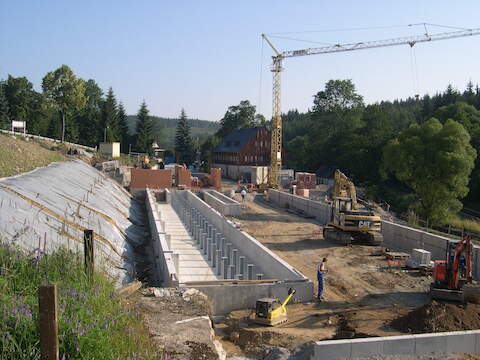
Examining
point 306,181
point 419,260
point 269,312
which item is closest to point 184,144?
point 306,181

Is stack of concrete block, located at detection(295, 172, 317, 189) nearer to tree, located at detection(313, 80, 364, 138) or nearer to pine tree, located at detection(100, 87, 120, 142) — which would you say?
tree, located at detection(313, 80, 364, 138)

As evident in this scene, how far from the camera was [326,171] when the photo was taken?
67000mm

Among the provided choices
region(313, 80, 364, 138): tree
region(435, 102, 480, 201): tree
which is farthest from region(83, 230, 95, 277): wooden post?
region(313, 80, 364, 138): tree

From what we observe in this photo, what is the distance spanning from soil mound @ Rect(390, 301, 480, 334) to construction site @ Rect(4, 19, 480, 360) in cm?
3

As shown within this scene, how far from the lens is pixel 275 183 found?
53781 millimetres

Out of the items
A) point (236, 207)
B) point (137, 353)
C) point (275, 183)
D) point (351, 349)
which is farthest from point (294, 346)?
point (275, 183)

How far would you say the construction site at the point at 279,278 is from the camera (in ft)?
30.3

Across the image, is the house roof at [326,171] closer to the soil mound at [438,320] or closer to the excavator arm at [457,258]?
the excavator arm at [457,258]

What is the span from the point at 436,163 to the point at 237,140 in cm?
4399

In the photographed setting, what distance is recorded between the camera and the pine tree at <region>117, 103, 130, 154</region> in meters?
78.0

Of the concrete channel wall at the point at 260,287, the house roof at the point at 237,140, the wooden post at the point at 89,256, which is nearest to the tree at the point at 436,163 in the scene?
the concrete channel wall at the point at 260,287

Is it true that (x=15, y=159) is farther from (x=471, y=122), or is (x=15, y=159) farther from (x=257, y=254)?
(x=471, y=122)

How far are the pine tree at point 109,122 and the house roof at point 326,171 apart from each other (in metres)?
30.5

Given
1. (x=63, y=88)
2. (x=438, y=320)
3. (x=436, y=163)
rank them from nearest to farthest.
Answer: (x=438, y=320) < (x=436, y=163) < (x=63, y=88)
